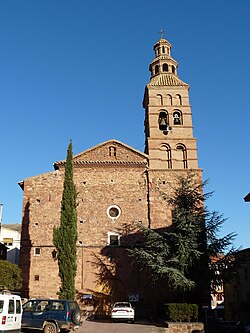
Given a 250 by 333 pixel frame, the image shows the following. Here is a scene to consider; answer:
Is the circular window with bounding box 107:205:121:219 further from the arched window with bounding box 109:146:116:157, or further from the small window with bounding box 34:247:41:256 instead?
the small window with bounding box 34:247:41:256

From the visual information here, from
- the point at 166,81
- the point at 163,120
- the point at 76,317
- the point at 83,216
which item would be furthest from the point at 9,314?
the point at 166,81

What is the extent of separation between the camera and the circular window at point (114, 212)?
27.2 m

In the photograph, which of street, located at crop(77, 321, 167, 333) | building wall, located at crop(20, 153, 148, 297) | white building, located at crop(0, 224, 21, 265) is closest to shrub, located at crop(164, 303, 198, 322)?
street, located at crop(77, 321, 167, 333)

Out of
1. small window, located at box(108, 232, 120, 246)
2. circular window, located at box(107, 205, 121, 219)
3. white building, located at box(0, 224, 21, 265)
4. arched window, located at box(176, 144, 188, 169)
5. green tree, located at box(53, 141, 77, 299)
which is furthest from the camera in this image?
white building, located at box(0, 224, 21, 265)

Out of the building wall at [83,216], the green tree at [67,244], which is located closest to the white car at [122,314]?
the green tree at [67,244]

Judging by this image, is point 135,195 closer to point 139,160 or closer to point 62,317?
point 139,160

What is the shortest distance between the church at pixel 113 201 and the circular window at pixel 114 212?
73 millimetres

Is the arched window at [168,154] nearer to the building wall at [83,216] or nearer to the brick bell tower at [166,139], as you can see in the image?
the brick bell tower at [166,139]

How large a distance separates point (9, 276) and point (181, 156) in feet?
49.4

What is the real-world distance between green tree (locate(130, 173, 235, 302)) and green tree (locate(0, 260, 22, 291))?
6.96m

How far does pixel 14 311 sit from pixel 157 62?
24623 millimetres

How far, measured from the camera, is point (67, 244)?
20938mm

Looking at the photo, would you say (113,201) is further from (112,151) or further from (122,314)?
(122,314)

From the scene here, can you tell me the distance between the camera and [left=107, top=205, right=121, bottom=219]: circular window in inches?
1072
